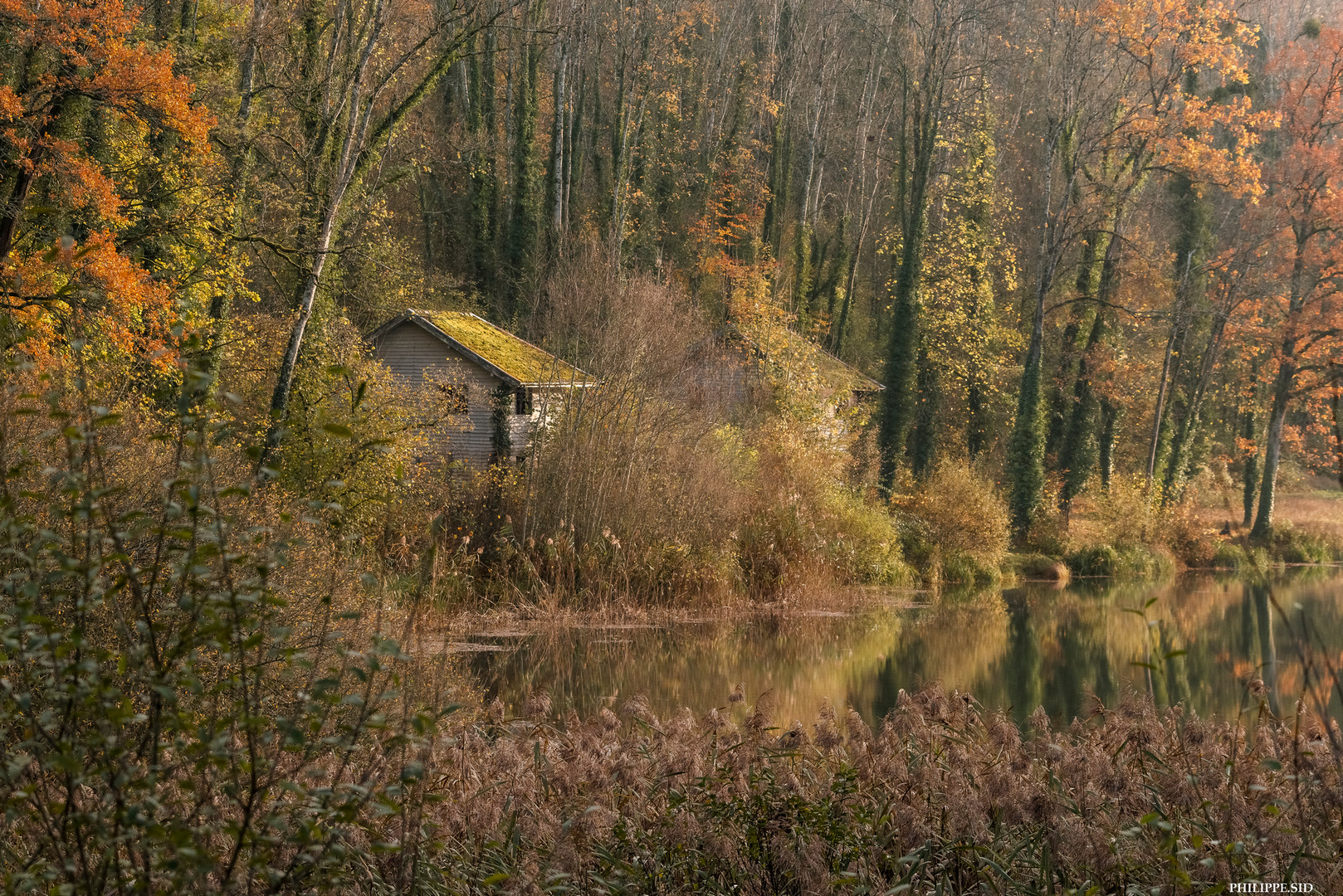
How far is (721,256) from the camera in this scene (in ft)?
130

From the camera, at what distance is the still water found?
13.8 m

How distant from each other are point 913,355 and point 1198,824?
28.6 meters

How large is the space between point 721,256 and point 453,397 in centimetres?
1729

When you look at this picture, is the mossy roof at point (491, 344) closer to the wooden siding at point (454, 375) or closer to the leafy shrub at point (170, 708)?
the wooden siding at point (454, 375)

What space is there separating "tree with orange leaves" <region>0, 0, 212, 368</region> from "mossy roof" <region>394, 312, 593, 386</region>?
9747mm

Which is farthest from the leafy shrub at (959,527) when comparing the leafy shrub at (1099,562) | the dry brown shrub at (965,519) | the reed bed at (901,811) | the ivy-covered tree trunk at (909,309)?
the reed bed at (901,811)

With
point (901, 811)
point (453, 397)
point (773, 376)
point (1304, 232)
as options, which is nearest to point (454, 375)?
point (453, 397)

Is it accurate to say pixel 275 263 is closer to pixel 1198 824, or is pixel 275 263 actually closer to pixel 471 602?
pixel 471 602

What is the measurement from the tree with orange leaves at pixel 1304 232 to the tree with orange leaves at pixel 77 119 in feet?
86.5

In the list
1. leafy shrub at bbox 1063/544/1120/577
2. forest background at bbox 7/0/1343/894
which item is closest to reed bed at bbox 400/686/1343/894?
A: forest background at bbox 7/0/1343/894

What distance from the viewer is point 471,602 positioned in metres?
18.3

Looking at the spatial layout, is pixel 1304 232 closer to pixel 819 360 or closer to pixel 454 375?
pixel 819 360

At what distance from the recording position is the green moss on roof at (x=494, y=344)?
27.8m

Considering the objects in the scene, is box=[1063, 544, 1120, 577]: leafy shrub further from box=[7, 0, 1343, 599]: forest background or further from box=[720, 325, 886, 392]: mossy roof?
box=[720, 325, 886, 392]: mossy roof
